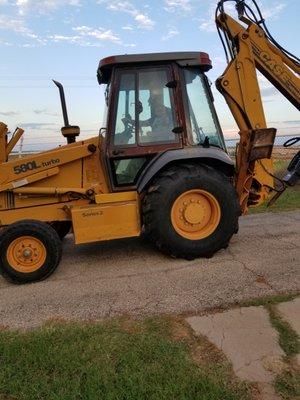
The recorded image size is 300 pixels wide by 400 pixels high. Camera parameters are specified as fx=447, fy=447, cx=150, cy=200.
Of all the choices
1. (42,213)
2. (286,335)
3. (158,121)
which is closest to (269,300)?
(286,335)

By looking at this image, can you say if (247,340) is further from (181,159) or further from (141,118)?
(141,118)

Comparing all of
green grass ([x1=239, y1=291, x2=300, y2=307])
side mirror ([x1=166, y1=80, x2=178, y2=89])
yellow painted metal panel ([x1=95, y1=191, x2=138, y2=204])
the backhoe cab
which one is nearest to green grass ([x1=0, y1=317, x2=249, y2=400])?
green grass ([x1=239, y1=291, x2=300, y2=307])

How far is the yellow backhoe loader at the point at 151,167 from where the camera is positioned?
5.39 m

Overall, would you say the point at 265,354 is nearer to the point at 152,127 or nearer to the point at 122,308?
the point at 122,308

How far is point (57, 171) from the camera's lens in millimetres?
5637

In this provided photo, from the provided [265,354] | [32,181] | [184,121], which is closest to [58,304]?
[32,181]

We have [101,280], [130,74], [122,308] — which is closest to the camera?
[122,308]

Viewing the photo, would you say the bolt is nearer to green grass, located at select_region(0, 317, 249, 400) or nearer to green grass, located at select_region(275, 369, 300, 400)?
green grass, located at select_region(0, 317, 249, 400)

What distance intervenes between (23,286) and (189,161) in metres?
2.48

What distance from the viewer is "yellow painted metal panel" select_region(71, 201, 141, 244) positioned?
A: 17.6 ft

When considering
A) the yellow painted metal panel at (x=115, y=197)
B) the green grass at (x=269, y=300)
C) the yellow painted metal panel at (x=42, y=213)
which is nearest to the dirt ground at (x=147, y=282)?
the green grass at (x=269, y=300)

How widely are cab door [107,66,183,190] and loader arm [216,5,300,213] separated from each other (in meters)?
0.80

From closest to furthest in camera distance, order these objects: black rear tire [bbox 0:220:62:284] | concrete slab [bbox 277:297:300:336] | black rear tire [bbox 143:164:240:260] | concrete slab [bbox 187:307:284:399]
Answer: concrete slab [bbox 187:307:284:399] < concrete slab [bbox 277:297:300:336] < black rear tire [bbox 0:220:62:284] < black rear tire [bbox 143:164:240:260]

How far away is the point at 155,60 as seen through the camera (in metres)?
5.51
